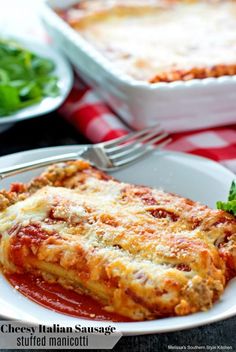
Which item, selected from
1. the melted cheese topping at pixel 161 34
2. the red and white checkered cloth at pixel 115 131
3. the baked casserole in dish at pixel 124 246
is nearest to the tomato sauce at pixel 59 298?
the baked casserole in dish at pixel 124 246

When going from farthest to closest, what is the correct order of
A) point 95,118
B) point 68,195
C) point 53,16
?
point 53,16 < point 95,118 < point 68,195

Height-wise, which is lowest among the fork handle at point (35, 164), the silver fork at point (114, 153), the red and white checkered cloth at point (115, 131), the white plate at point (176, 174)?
the red and white checkered cloth at point (115, 131)

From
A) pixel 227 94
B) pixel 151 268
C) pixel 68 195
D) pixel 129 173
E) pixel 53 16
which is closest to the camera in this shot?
pixel 151 268

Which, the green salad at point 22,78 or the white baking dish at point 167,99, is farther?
the green salad at point 22,78

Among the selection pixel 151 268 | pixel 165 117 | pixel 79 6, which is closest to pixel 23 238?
pixel 151 268

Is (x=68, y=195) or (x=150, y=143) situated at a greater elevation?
(x=68, y=195)

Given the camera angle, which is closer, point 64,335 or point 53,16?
point 64,335

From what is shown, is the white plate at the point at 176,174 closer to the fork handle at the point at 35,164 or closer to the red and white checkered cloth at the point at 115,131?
the fork handle at the point at 35,164

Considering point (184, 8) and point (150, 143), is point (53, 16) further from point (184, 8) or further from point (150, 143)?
point (150, 143)
